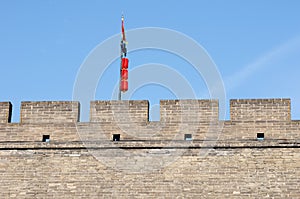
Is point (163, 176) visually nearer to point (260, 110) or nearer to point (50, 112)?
point (260, 110)

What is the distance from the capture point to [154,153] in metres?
15.6

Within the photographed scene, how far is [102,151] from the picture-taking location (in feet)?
51.4

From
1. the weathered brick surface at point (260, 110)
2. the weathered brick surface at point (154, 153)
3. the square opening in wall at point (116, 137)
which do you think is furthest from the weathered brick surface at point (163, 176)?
the weathered brick surface at point (260, 110)

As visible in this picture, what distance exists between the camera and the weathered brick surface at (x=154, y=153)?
15195 mm

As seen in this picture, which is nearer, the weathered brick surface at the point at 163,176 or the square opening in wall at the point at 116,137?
the weathered brick surface at the point at 163,176

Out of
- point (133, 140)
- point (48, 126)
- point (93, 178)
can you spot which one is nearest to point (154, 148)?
point (133, 140)

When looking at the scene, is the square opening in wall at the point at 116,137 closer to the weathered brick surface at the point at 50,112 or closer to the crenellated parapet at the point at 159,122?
the crenellated parapet at the point at 159,122

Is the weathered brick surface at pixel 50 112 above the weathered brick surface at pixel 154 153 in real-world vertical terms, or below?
above

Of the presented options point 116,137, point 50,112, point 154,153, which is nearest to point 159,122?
point 154,153

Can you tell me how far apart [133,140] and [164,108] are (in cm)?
A: 96

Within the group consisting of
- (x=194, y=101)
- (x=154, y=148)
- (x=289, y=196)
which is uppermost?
(x=194, y=101)

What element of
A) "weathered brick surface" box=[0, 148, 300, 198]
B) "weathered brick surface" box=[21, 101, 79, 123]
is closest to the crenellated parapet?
"weathered brick surface" box=[21, 101, 79, 123]

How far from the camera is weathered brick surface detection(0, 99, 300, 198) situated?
1520 cm

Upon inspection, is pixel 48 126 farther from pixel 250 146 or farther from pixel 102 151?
pixel 250 146
